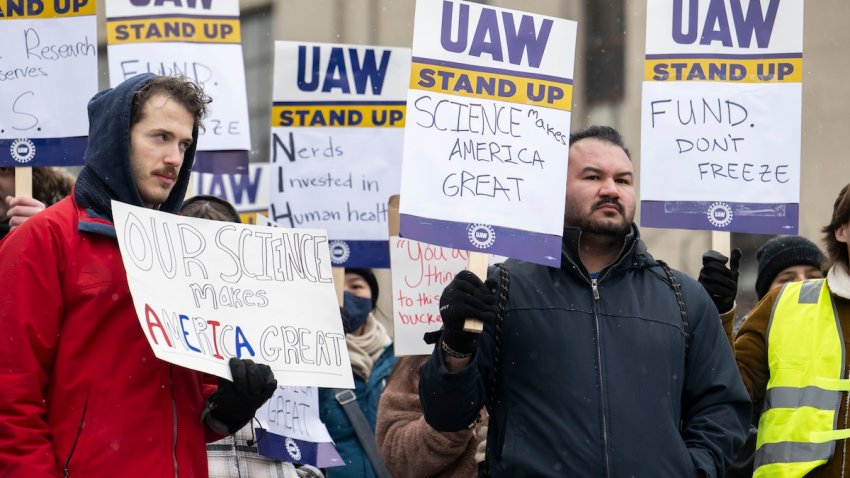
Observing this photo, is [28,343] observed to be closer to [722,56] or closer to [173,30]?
[722,56]

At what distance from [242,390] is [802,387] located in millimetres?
2170

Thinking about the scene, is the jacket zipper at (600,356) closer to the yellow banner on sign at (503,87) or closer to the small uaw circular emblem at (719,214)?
the yellow banner on sign at (503,87)

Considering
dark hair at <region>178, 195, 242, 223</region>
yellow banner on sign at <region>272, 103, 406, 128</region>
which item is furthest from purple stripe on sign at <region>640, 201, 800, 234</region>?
yellow banner on sign at <region>272, 103, 406, 128</region>

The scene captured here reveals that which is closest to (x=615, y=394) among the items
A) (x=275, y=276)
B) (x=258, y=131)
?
(x=275, y=276)

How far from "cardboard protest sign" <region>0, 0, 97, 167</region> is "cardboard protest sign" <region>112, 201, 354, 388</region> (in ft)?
5.27

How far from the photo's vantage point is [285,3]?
14.7m

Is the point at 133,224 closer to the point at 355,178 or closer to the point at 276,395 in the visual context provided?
the point at 276,395

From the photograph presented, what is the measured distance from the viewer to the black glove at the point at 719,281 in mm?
4844

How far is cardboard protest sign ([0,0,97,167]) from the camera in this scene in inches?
215

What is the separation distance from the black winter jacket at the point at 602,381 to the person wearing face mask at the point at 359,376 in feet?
5.63

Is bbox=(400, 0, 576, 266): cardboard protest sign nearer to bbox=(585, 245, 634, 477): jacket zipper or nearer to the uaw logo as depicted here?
bbox=(585, 245, 634, 477): jacket zipper


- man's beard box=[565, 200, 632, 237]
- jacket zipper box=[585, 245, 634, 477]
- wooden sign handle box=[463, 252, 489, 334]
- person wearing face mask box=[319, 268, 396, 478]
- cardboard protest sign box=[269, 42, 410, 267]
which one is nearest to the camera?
jacket zipper box=[585, 245, 634, 477]

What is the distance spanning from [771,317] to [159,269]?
2.39 m

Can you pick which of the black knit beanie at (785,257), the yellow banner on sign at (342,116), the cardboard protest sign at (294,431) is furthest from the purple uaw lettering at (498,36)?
the yellow banner on sign at (342,116)
